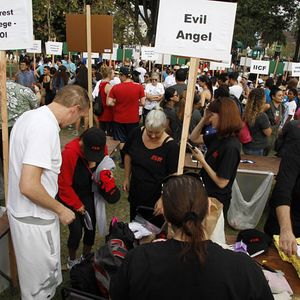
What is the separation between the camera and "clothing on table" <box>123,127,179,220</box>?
3336mm

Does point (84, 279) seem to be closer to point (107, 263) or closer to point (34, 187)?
point (107, 263)

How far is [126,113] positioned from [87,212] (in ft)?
12.7

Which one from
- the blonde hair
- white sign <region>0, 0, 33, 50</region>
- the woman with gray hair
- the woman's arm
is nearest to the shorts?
the woman with gray hair

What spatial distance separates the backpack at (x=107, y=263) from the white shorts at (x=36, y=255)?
0.38 meters

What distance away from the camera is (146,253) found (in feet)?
4.71

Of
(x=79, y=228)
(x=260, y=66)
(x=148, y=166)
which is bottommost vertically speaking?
(x=79, y=228)

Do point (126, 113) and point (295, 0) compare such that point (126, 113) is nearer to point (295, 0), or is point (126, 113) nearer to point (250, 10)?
point (250, 10)

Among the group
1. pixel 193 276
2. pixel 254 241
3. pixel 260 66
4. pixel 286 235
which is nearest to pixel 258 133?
pixel 254 241

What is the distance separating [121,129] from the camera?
7.21 m

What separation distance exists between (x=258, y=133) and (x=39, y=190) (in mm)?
4153

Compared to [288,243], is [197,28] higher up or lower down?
higher up

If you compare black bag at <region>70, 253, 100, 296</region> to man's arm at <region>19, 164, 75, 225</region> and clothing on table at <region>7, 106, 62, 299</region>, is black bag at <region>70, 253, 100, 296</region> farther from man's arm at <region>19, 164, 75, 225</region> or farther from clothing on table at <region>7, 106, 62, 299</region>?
man's arm at <region>19, 164, 75, 225</region>

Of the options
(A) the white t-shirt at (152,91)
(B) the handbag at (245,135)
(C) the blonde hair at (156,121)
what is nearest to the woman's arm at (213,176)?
(C) the blonde hair at (156,121)

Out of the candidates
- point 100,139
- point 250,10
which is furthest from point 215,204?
point 250,10
